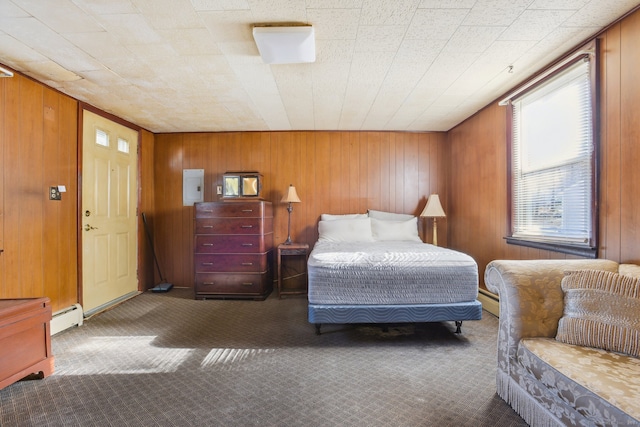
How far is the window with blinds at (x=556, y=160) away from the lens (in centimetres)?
206

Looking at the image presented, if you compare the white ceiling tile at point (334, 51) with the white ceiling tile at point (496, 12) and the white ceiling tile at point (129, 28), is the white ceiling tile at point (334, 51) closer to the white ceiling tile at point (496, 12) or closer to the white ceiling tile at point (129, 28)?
the white ceiling tile at point (496, 12)

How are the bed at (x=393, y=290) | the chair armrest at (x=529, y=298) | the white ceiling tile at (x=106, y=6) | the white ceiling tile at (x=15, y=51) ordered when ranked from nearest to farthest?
the chair armrest at (x=529, y=298) < the white ceiling tile at (x=106, y=6) < the white ceiling tile at (x=15, y=51) < the bed at (x=393, y=290)

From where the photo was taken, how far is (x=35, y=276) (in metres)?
2.55

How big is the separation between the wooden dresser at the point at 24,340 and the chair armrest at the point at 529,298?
292 cm

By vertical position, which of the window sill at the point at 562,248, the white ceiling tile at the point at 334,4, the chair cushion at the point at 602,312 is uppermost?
the white ceiling tile at the point at 334,4

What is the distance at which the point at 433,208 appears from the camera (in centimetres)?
397

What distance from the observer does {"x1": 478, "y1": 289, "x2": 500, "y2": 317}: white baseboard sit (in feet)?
9.84

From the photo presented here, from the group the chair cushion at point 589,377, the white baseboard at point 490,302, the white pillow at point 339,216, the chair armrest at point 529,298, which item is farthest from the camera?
the white pillow at point 339,216

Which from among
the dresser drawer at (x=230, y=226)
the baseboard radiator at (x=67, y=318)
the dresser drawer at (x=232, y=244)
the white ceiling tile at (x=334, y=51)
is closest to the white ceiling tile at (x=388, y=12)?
the white ceiling tile at (x=334, y=51)

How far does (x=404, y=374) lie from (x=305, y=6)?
246 centimetres

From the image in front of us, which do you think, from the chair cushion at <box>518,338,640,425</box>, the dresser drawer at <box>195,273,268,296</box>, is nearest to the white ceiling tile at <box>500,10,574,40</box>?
the chair cushion at <box>518,338,640,425</box>

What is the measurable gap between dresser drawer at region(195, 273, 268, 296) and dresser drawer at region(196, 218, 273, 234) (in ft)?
1.85

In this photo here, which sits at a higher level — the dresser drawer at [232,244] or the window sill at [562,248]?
the window sill at [562,248]

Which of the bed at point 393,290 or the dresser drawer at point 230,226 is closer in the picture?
the bed at point 393,290
